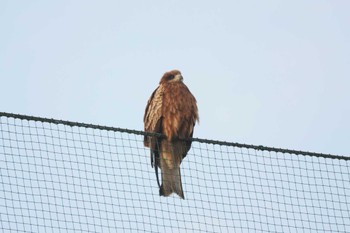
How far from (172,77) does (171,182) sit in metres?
1.04

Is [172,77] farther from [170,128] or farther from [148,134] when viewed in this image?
[148,134]

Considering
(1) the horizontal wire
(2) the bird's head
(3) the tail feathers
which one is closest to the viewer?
(1) the horizontal wire

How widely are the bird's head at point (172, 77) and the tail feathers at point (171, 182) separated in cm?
83

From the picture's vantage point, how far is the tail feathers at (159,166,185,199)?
6.50m

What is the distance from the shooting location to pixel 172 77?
7082mm

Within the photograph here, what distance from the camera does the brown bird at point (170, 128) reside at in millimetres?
6590

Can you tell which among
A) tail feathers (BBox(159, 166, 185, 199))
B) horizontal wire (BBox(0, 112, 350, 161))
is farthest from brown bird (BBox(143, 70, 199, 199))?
horizontal wire (BBox(0, 112, 350, 161))

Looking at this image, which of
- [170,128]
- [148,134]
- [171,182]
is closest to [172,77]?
[170,128]

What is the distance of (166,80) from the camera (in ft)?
23.1

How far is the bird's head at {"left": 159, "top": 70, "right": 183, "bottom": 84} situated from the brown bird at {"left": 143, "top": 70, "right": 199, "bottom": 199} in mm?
165

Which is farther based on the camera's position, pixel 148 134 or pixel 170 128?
pixel 170 128

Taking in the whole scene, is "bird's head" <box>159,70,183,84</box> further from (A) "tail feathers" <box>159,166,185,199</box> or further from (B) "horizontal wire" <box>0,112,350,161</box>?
(B) "horizontal wire" <box>0,112,350,161</box>

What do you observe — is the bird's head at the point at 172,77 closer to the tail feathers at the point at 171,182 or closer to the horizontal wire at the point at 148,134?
the tail feathers at the point at 171,182

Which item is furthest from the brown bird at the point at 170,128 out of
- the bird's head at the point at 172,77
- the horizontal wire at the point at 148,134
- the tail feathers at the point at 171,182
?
the horizontal wire at the point at 148,134
